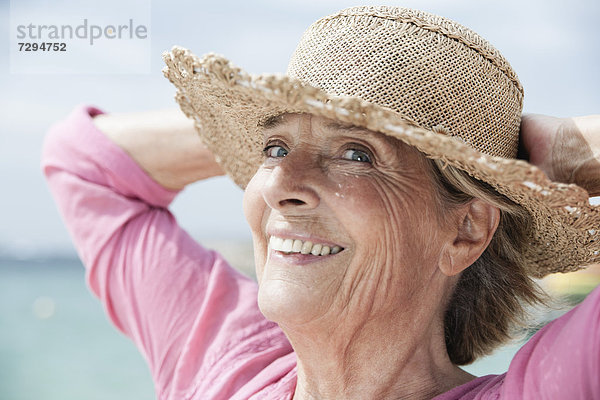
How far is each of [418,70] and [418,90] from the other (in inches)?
1.6

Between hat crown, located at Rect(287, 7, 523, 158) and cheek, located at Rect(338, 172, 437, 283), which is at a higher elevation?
hat crown, located at Rect(287, 7, 523, 158)

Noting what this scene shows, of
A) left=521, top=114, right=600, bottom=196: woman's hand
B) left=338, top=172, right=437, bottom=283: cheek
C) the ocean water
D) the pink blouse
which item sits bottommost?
the ocean water

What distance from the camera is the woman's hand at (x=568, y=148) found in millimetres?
1479

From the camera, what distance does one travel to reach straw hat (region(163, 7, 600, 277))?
122 centimetres

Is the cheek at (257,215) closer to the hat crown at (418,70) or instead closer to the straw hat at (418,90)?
the straw hat at (418,90)

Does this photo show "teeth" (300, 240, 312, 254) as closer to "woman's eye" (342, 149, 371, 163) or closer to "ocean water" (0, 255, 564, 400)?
"woman's eye" (342, 149, 371, 163)

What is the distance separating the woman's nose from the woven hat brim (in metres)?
0.12

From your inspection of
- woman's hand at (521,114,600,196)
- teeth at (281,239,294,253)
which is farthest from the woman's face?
woman's hand at (521,114,600,196)

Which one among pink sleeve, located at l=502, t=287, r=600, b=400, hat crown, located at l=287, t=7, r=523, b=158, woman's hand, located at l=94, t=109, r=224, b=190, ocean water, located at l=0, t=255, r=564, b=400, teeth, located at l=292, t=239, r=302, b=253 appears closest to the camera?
pink sleeve, located at l=502, t=287, r=600, b=400

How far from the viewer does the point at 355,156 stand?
56.8 inches

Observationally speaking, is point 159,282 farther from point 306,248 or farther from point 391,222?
point 391,222

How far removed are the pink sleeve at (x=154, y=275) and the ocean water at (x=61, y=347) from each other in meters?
8.98

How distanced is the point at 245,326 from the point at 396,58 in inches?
35.9

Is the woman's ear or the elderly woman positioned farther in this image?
the woman's ear
